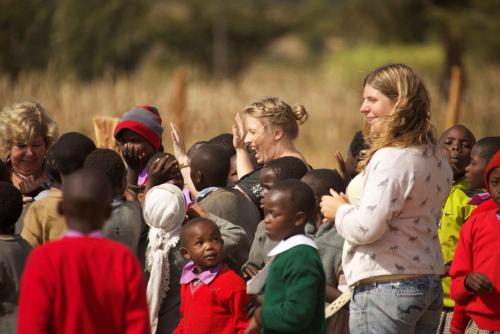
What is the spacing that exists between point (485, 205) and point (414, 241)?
4.36ft

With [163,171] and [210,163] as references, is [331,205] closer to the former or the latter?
[163,171]

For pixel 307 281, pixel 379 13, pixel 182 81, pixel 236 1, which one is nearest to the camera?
pixel 307 281

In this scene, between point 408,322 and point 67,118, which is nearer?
point 408,322

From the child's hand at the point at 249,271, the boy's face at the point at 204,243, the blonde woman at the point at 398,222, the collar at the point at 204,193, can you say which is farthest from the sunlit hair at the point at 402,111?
the collar at the point at 204,193

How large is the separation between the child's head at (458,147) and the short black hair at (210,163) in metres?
1.73

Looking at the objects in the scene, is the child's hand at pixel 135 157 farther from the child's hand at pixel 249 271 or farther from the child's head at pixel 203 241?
the child's hand at pixel 249 271

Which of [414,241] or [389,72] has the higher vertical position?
[389,72]

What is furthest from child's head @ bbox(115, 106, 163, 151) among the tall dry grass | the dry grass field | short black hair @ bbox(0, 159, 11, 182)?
the dry grass field

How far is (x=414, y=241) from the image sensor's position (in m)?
4.87

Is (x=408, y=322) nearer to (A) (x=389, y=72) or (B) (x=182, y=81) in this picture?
(A) (x=389, y=72)

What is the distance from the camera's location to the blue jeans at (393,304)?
15.9ft

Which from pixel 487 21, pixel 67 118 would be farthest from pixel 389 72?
pixel 487 21

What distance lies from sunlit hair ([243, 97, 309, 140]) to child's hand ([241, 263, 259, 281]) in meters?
1.72

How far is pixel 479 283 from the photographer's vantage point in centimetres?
560
